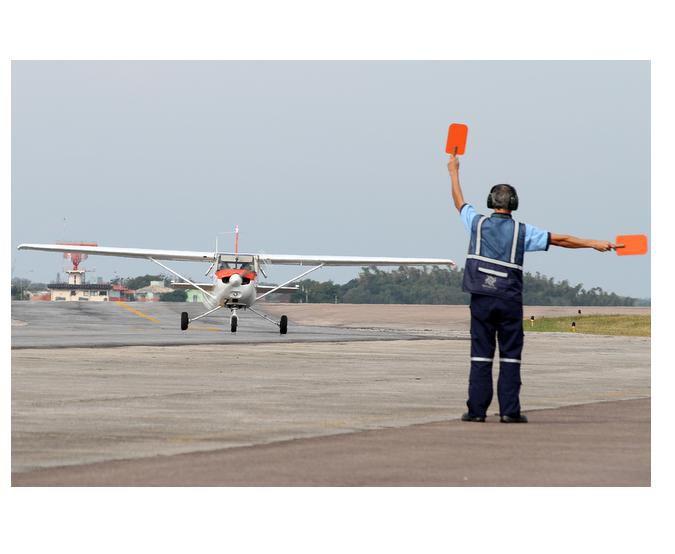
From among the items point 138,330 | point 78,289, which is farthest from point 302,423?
point 78,289

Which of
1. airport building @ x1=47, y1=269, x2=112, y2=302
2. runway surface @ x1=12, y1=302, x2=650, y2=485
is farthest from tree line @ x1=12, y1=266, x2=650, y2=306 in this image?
runway surface @ x1=12, y1=302, x2=650, y2=485

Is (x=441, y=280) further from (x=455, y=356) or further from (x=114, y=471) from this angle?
(x=114, y=471)

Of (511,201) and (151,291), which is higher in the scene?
(511,201)

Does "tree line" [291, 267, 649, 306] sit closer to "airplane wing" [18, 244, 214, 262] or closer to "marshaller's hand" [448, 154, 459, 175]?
"airplane wing" [18, 244, 214, 262]

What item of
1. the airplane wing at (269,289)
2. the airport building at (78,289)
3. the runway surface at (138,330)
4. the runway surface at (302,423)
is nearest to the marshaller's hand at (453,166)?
the runway surface at (302,423)

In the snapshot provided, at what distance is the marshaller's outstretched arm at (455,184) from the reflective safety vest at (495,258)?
1.19 feet

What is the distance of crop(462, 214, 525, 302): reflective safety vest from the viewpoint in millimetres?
10234

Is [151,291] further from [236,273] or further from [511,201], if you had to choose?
[511,201]

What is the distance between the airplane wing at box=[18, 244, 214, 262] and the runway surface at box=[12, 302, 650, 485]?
22.0 m

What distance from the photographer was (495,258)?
33.8 feet

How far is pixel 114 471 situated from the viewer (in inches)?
285

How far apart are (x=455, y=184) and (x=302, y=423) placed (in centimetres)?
227
